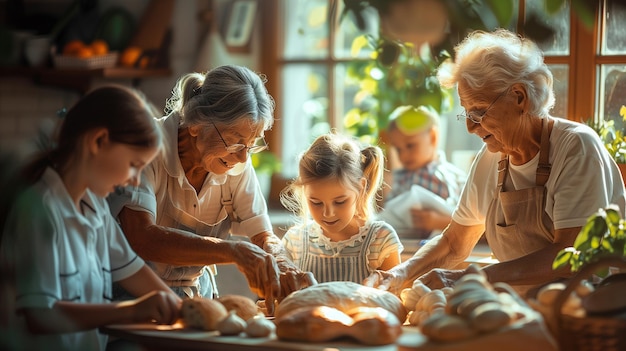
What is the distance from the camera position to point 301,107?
13.3 ft

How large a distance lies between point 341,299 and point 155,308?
392mm

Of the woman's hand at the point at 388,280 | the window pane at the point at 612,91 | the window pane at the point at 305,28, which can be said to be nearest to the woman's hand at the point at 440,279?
the woman's hand at the point at 388,280

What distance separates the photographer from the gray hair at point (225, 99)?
2211 millimetres

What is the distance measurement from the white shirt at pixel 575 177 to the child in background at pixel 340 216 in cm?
41

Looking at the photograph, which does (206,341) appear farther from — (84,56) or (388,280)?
(84,56)

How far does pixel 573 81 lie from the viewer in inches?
112

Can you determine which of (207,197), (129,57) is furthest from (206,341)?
(129,57)

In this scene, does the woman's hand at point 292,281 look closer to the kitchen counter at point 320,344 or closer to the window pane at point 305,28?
the kitchen counter at point 320,344

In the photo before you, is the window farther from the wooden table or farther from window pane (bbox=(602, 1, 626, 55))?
the wooden table

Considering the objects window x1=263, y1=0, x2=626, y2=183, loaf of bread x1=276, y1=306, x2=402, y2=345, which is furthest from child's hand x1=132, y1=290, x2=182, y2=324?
window x1=263, y1=0, x2=626, y2=183

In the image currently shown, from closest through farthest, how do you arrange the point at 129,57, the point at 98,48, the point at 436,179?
the point at 436,179 → the point at 98,48 → the point at 129,57

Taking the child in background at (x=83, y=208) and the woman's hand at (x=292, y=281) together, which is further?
the woman's hand at (x=292, y=281)

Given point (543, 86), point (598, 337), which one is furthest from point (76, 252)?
point (543, 86)

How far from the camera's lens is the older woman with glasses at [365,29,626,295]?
2.13 m
